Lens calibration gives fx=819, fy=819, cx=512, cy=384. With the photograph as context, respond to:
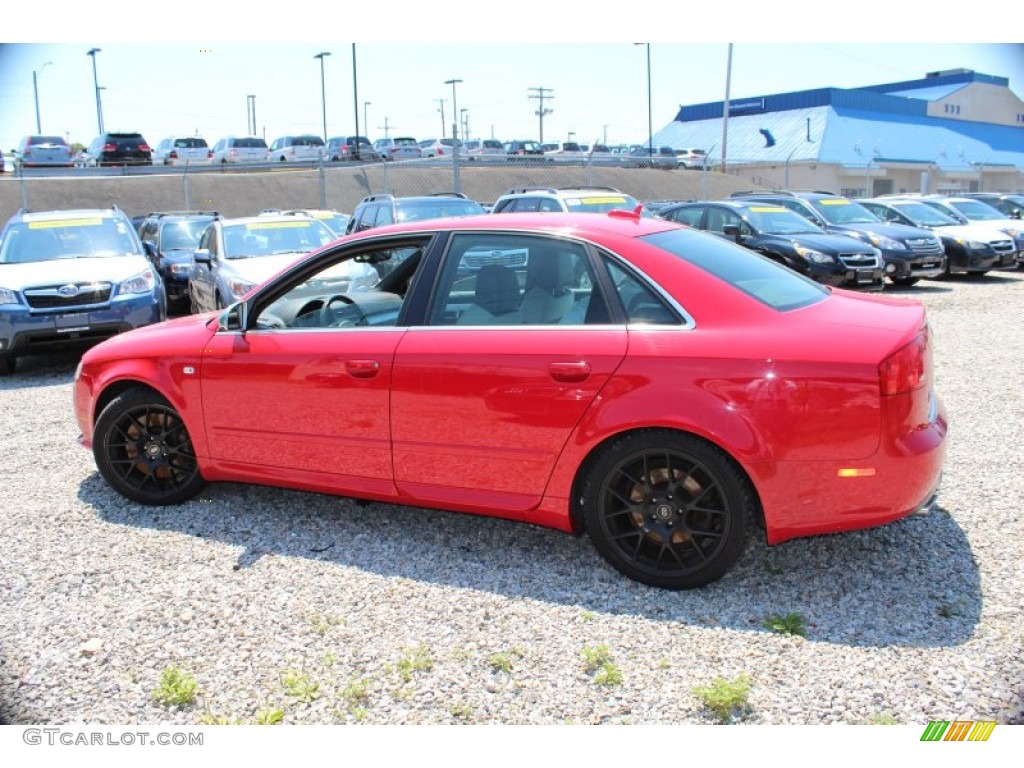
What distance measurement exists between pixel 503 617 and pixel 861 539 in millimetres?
1888

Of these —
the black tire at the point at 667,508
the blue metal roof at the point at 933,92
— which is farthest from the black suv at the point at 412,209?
the blue metal roof at the point at 933,92

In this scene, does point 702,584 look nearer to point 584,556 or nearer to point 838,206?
point 584,556

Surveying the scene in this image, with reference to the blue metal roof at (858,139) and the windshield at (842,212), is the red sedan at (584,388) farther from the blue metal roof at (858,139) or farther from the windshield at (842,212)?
the blue metal roof at (858,139)

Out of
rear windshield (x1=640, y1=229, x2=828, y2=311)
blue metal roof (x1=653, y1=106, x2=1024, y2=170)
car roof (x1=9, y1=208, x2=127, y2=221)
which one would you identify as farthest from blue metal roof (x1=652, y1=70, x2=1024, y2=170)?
rear windshield (x1=640, y1=229, x2=828, y2=311)

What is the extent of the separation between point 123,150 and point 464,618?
39.9m

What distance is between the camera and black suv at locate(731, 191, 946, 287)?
14.5m

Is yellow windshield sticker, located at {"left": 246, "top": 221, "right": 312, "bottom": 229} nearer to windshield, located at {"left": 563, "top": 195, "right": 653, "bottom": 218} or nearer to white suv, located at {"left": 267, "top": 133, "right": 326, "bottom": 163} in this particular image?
windshield, located at {"left": 563, "top": 195, "right": 653, "bottom": 218}

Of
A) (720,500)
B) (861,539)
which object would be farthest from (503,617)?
(861,539)

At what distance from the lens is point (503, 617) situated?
11.5 feet

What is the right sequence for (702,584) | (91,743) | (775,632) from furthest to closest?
Answer: (702,584) < (775,632) < (91,743)

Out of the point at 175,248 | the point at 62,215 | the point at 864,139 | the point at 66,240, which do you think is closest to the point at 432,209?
the point at 175,248

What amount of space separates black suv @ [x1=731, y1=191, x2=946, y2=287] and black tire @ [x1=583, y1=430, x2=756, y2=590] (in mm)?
12660

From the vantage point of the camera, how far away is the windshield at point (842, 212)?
16.0 metres

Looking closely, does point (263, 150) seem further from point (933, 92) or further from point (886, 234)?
point (933, 92)
